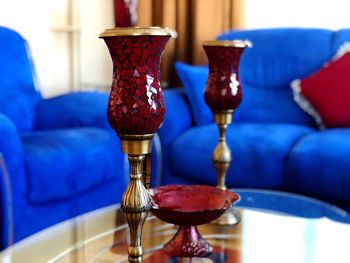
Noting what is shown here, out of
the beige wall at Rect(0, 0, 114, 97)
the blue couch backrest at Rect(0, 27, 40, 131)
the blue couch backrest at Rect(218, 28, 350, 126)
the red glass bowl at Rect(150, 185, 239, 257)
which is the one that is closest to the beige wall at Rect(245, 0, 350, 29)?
the blue couch backrest at Rect(218, 28, 350, 126)

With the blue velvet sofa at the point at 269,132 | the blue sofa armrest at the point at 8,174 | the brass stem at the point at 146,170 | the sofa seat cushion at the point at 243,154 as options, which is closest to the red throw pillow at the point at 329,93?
the blue velvet sofa at the point at 269,132

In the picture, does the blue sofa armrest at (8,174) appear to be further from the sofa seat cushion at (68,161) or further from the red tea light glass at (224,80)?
the red tea light glass at (224,80)

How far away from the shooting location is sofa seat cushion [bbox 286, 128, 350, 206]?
→ 6.31 feet

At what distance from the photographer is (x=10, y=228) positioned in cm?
171

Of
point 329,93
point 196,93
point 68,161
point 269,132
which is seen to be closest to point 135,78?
point 68,161

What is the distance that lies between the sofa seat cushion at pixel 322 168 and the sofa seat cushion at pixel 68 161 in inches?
27.5

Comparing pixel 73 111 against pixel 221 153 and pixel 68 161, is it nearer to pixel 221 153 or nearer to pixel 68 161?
pixel 68 161

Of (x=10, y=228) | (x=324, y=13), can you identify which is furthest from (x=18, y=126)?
(x=324, y=13)

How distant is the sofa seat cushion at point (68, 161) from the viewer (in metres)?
1.83

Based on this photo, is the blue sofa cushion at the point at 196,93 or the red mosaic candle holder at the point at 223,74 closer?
the red mosaic candle holder at the point at 223,74

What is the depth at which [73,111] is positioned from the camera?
232cm

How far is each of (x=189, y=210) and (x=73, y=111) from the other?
4.48ft

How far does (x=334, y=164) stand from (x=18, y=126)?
1337 millimetres

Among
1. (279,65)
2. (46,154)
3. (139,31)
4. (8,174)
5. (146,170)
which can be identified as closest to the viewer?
(139,31)
